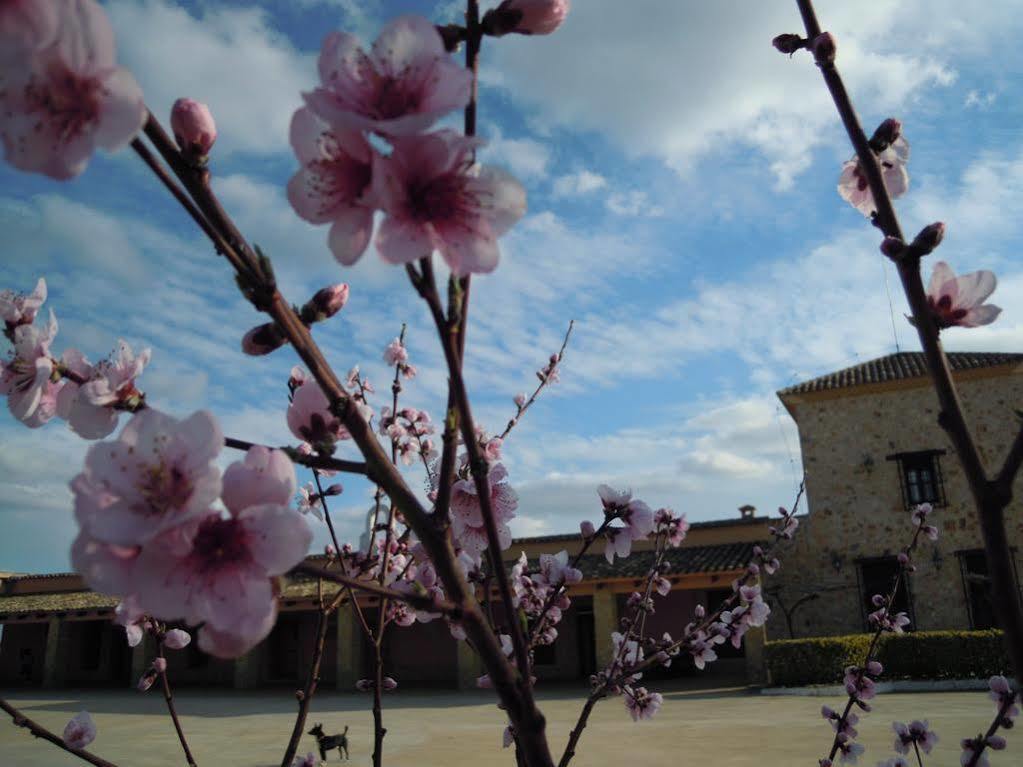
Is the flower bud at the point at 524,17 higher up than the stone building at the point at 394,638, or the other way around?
the flower bud at the point at 524,17

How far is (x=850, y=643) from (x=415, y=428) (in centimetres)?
1291

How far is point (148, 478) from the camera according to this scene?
2.30 ft

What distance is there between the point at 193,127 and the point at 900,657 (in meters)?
16.1

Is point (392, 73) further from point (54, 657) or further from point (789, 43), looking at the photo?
point (54, 657)

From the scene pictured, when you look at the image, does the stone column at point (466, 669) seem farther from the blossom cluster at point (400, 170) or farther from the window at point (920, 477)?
the blossom cluster at point (400, 170)

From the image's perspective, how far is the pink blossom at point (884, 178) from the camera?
4.56 feet

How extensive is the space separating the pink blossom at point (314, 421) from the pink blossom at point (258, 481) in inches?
6.2

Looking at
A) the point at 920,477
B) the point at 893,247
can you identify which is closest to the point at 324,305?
the point at 893,247

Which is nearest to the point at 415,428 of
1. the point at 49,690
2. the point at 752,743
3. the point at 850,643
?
the point at 752,743

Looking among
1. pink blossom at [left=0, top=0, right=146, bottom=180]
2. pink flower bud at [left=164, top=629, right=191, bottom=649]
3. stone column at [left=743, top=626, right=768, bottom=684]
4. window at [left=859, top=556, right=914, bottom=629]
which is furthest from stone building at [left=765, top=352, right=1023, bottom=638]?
pink blossom at [left=0, top=0, right=146, bottom=180]

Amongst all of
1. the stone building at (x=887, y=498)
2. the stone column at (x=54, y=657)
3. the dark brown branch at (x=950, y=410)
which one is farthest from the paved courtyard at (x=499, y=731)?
the dark brown branch at (x=950, y=410)

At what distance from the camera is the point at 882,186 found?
105 centimetres

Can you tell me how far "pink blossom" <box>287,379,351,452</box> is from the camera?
36.0 inches

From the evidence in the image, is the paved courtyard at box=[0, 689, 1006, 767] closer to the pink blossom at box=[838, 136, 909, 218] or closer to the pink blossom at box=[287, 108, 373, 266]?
the pink blossom at box=[838, 136, 909, 218]
